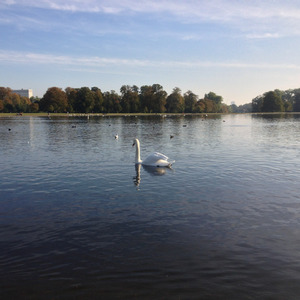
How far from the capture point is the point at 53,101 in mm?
173250

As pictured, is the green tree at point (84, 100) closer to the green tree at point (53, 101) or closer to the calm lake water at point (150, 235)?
the green tree at point (53, 101)

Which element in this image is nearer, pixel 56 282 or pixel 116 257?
pixel 56 282

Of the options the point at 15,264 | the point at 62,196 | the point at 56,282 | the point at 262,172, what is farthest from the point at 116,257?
the point at 262,172

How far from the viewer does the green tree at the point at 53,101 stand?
173 m

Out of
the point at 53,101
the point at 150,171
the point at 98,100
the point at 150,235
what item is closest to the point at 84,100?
the point at 98,100

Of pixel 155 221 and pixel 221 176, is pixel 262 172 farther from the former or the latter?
pixel 155 221

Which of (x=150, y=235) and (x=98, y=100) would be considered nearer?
(x=150, y=235)

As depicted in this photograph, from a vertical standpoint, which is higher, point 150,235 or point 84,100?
point 84,100

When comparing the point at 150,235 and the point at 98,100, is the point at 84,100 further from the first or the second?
the point at 150,235

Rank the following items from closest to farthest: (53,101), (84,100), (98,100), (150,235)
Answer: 1. (150,235)
2. (53,101)
3. (84,100)
4. (98,100)

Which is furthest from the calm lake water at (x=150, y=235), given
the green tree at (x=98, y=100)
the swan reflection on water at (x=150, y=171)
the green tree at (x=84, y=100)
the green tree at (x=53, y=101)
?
the green tree at (x=98, y=100)

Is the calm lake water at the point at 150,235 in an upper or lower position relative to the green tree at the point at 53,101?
lower

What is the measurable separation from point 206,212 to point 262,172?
946 centimetres

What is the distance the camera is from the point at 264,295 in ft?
24.1
